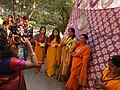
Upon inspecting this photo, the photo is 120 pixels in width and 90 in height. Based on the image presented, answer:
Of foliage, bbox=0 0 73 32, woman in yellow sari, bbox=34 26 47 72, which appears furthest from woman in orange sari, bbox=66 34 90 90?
foliage, bbox=0 0 73 32

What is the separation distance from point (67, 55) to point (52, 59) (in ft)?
2.61

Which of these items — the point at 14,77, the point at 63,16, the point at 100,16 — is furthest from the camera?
the point at 63,16

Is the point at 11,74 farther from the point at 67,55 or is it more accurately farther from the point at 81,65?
the point at 67,55

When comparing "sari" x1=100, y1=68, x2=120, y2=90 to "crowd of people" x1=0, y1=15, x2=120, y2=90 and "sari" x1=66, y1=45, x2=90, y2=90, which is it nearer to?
"crowd of people" x1=0, y1=15, x2=120, y2=90

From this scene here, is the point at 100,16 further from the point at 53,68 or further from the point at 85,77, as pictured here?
the point at 53,68

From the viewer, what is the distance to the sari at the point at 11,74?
7.06 feet

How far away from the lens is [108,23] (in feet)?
16.0

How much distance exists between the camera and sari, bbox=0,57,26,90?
7.06 feet

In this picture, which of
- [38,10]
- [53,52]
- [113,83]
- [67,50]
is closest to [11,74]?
[113,83]

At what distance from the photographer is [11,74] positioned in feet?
→ 7.39

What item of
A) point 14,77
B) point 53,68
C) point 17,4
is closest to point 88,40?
point 53,68

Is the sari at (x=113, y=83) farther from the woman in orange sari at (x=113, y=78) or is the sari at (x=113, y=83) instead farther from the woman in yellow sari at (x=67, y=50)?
the woman in yellow sari at (x=67, y=50)

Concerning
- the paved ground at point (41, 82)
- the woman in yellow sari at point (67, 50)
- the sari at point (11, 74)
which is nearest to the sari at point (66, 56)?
the woman in yellow sari at point (67, 50)

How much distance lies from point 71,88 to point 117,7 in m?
2.04
